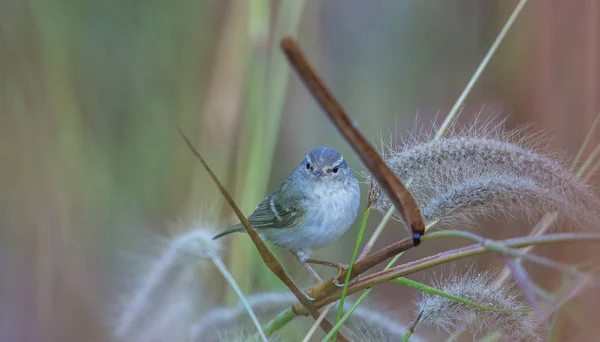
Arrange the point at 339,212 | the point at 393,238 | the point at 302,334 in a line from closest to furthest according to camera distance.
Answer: the point at 302,334 < the point at 339,212 < the point at 393,238

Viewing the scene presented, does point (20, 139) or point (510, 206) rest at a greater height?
point (20, 139)

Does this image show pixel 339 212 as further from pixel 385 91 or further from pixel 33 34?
pixel 33 34

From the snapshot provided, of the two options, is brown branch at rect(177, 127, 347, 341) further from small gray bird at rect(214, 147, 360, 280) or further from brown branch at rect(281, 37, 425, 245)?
small gray bird at rect(214, 147, 360, 280)

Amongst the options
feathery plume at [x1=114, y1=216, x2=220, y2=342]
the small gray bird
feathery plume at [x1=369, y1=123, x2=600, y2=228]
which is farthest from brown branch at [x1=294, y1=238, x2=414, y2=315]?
the small gray bird

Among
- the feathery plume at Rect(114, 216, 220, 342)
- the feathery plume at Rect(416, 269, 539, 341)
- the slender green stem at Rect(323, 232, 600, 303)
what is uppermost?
the feathery plume at Rect(114, 216, 220, 342)

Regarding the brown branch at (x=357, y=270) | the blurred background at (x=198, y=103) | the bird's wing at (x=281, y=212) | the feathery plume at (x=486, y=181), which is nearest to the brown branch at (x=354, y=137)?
the brown branch at (x=357, y=270)

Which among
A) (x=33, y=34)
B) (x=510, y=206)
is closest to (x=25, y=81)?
(x=33, y=34)

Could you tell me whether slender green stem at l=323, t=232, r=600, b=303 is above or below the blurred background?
below

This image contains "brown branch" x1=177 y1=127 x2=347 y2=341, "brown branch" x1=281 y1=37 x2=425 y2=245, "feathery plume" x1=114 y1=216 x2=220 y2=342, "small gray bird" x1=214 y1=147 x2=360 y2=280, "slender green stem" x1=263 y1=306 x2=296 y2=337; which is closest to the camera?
"brown branch" x1=281 y1=37 x2=425 y2=245
